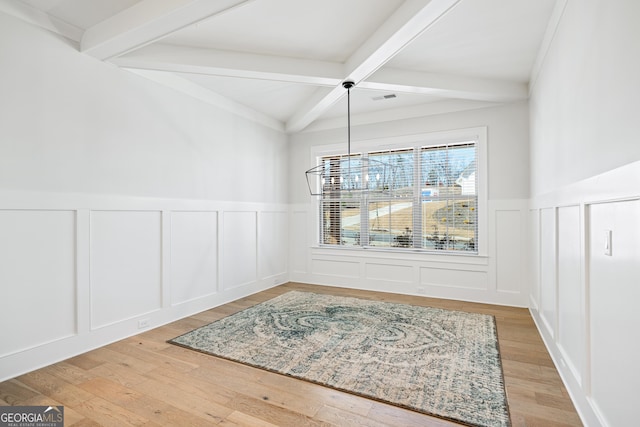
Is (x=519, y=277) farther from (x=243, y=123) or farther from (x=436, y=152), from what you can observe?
(x=243, y=123)

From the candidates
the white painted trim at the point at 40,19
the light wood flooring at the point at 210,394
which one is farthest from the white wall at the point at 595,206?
the white painted trim at the point at 40,19

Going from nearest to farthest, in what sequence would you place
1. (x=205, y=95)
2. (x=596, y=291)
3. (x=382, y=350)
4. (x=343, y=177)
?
(x=596, y=291) < (x=382, y=350) < (x=205, y=95) < (x=343, y=177)

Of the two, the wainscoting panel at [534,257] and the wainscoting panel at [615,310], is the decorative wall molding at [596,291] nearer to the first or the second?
the wainscoting panel at [615,310]

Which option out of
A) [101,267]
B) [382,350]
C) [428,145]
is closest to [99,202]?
[101,267]

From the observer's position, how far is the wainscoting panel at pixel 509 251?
4.21 meters

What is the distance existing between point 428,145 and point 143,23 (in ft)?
12.5

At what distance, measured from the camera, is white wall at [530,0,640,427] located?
4.42 ft

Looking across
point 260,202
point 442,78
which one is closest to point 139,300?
point 260,202

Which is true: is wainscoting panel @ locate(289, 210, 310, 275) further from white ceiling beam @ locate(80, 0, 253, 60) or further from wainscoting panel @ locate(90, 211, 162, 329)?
white ceiling beam @ locate(80, 0, 253, 60)

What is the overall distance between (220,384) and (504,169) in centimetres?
416

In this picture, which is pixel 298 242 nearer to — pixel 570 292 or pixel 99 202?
pixel 99 202

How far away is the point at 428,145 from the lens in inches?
190

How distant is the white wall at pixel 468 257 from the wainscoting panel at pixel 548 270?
1.08 m

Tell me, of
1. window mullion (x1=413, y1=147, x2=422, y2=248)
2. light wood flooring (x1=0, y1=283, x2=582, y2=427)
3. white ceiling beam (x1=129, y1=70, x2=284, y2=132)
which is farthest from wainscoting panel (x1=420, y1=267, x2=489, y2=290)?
white ceiling beam (x1=129, y1=70, x2=284, y2=132)
